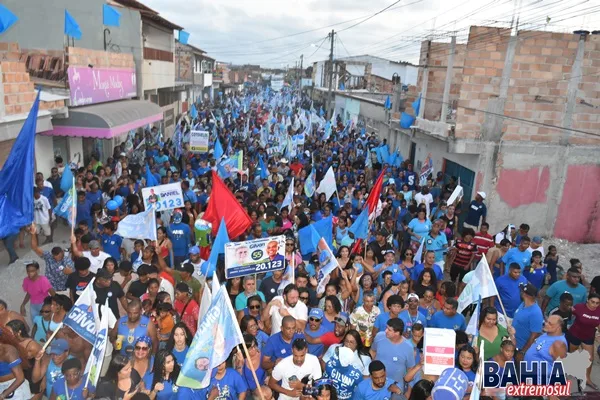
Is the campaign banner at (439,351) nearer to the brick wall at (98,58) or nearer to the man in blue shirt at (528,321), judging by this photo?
the man in blue shirt at (528,321)

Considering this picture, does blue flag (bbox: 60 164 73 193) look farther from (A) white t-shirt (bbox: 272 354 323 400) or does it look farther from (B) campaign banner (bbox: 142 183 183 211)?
(A) white t-shirt (bbox: 272 354 323 400)

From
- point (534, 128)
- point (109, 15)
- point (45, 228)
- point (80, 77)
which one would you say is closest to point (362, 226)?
point (45, 228)

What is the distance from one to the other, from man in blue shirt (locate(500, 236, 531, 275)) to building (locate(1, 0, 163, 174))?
998 centimetres

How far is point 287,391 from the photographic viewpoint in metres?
4.91

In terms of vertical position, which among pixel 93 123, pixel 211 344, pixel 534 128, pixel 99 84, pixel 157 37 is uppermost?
pixel 157 37

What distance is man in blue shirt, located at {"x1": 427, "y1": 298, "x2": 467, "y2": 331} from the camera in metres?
5.95

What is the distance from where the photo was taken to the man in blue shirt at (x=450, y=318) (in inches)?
234

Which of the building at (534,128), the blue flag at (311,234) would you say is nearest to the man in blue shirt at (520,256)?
the blue flag at (311,234)

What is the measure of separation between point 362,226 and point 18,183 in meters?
5.43

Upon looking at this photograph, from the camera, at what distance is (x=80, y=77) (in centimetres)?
1415

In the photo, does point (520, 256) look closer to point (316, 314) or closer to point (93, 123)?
point (316, 314)

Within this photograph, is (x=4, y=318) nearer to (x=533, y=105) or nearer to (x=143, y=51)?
(x=533, y=105)

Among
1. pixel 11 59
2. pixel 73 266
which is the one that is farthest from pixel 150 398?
pixel 11 59

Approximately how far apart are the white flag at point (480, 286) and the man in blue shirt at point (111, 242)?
5453 mm
